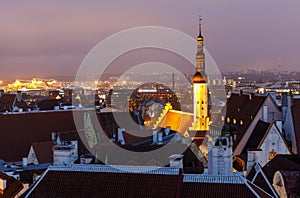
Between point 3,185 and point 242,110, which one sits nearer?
point 3,185

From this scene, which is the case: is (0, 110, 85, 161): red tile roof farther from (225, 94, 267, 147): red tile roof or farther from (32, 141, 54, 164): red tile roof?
(225, 94, 267, 147): red tile roof

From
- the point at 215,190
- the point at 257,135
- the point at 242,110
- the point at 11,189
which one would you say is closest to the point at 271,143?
the point at 257,135

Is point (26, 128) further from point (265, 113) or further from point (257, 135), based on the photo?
point (265, 113)

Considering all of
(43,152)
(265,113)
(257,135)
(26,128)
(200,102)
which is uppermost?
(200,102)

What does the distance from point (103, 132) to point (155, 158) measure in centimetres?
1725

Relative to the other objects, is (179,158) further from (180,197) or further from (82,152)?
(82,152)

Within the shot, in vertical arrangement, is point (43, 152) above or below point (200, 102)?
below

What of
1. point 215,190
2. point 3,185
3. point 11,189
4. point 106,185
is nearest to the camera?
point 215,190

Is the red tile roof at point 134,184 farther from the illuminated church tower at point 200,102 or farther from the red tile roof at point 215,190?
the illuminated church tower at point 200,102

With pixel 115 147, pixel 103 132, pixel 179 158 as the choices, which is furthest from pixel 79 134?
pixel 179 158

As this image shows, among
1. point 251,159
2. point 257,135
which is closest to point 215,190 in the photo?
point 251,159

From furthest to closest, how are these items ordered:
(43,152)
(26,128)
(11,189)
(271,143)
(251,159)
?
1. (26,128)
2. (43,152)
3. (271,143)
4. (251,159)
5. (11,189)

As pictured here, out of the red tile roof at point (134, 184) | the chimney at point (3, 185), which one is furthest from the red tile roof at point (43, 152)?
the red tile roof at point (134, 184)

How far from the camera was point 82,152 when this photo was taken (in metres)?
35.7
